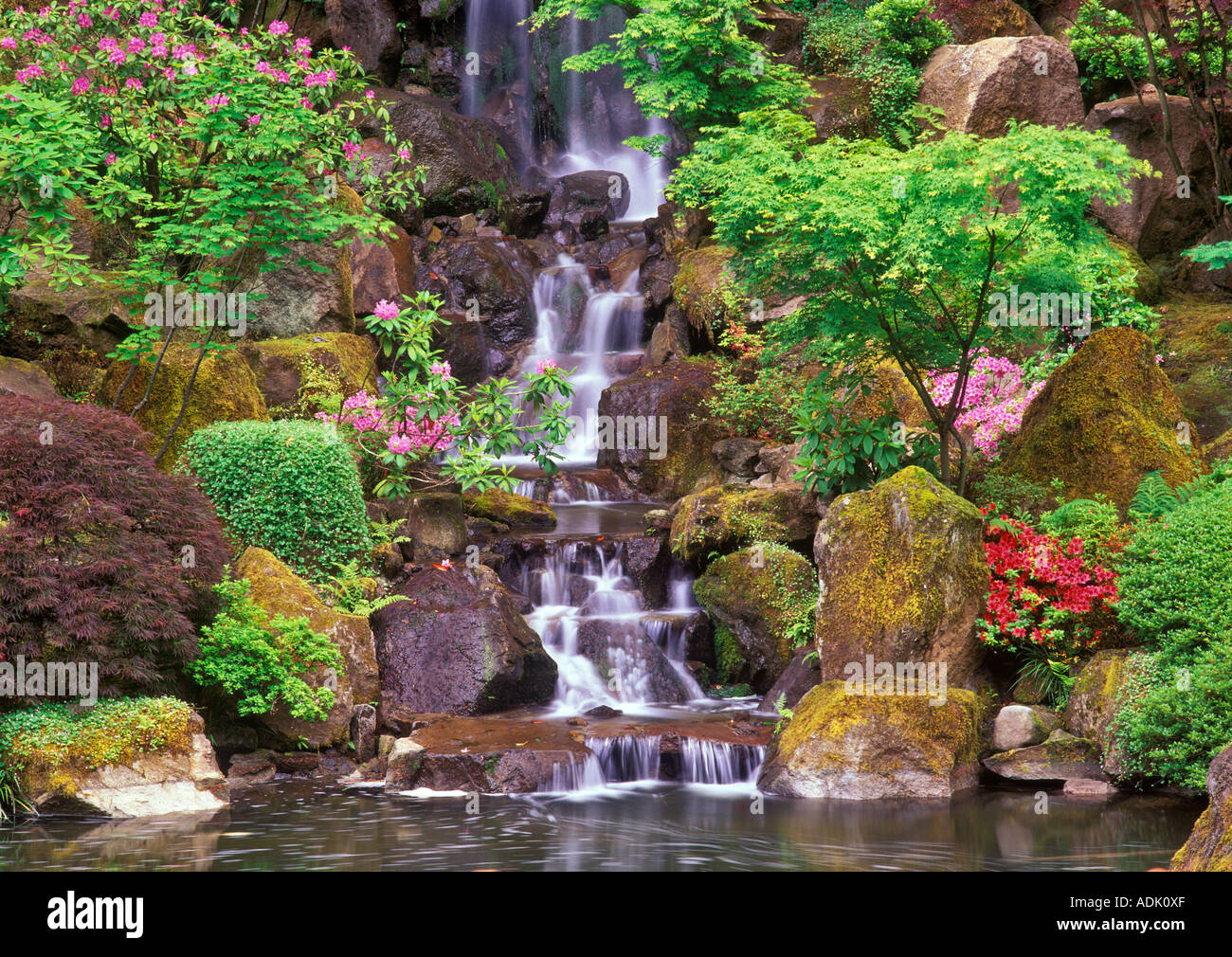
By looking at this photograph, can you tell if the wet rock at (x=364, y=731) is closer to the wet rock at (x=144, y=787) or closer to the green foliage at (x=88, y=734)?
the wet rock at (x=144, y=787)

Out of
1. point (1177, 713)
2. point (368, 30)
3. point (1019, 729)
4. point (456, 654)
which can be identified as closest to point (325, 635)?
point (456, 654)

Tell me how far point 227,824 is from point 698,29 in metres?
15.6

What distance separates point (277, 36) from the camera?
1289 cm

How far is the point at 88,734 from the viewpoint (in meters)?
8.51

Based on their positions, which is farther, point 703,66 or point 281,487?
point 703,66

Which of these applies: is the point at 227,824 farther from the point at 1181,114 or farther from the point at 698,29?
the point at 1181,114

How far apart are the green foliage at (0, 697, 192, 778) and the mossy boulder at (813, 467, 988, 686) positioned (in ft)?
19.7

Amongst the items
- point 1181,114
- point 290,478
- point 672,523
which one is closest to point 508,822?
point 290,478

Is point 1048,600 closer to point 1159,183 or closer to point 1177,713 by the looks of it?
point 1177,713

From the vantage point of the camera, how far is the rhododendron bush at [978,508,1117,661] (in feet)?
33.2

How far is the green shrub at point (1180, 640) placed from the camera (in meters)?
8.45

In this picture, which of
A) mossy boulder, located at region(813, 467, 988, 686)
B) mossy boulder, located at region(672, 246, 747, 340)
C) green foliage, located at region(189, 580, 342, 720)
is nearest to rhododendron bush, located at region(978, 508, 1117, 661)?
mossy boulder, located at region(813, 467, 988, 686)

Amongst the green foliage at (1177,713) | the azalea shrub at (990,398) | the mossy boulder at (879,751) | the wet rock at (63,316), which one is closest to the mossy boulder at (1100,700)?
the green foliage at (1177,713)

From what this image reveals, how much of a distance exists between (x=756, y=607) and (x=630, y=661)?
1.59 meters
